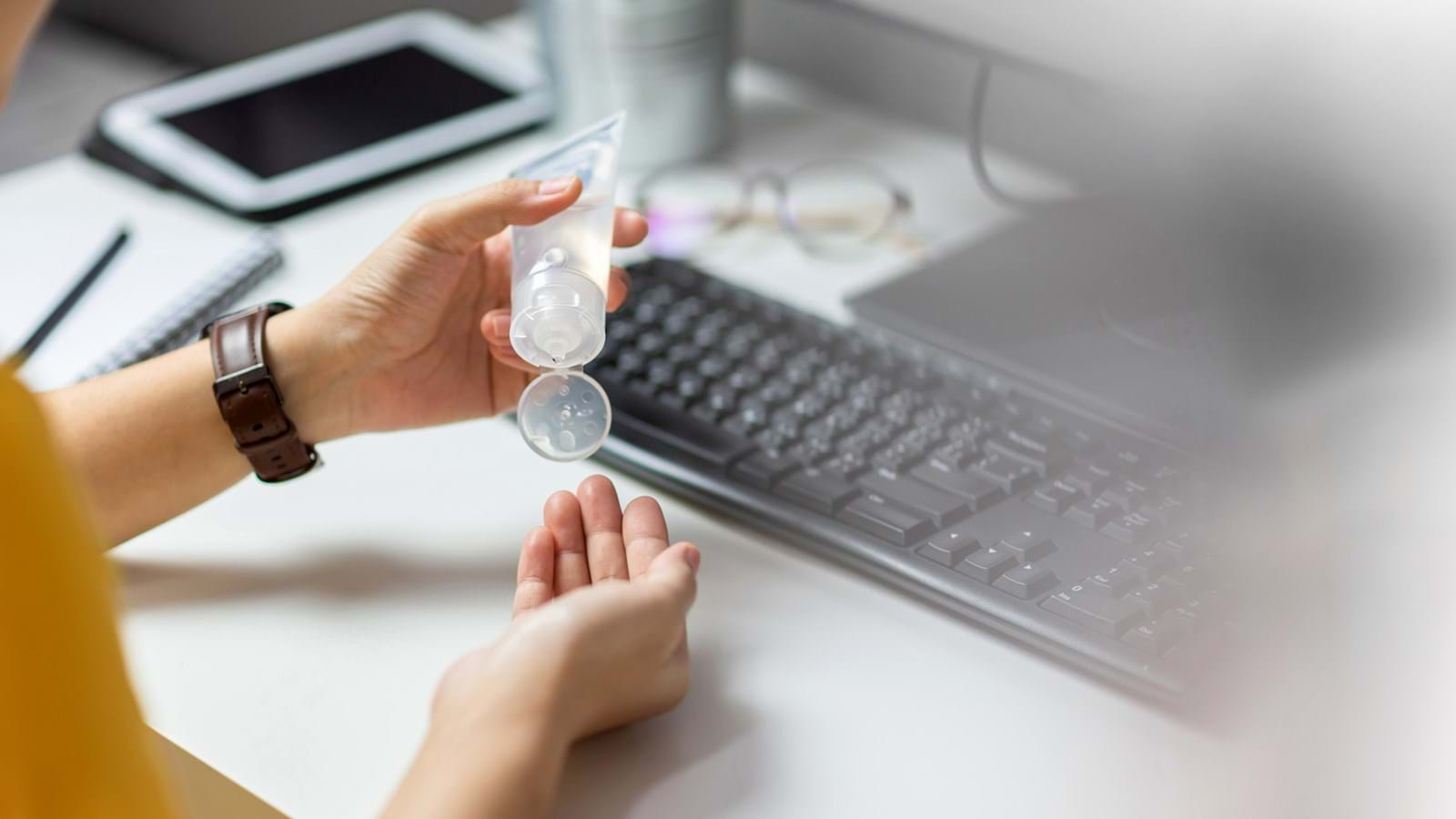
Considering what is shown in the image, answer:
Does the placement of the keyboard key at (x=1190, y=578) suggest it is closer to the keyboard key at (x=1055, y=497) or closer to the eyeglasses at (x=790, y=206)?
the keyboard key at (x=1055, y=497)

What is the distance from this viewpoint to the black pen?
77cm

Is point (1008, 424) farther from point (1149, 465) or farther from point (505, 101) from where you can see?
point (505, 101)

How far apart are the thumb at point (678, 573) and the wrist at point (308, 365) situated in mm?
206

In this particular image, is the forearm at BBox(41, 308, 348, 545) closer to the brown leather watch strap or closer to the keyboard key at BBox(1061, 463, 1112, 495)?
the brown leather watch strap

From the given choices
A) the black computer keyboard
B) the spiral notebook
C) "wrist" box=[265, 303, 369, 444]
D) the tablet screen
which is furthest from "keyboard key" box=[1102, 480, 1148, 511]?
the tablet screen

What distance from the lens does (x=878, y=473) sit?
62 cm

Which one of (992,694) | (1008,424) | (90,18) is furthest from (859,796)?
(90,18)

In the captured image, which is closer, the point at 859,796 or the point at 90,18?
the point at 859,796

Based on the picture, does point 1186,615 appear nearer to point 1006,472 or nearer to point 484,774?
point 1006,472

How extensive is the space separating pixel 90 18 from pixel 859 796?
2.30m

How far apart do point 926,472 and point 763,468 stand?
0.24ft

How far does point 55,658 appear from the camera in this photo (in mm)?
391

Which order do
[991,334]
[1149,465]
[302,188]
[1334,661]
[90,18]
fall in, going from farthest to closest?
[90,18], [302,188], [991,334], [1149,465], [1334,661]

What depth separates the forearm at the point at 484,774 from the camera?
45cm
